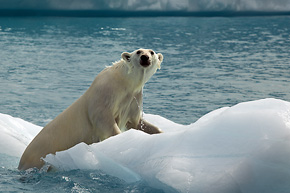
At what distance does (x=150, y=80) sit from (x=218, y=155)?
31.4 ft

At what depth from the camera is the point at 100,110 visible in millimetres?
4285

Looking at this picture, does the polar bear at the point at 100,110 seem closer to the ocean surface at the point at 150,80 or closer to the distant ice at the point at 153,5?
the ocean surface at the point at 150,80

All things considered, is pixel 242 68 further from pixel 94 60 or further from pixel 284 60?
pixel 94 60

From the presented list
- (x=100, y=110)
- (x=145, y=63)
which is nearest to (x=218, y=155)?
(x=145, y=63)

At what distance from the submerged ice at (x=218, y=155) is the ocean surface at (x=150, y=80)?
17cm

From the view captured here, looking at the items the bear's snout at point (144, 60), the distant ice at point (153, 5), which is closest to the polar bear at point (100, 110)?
the bear's snout at point (144, 60)

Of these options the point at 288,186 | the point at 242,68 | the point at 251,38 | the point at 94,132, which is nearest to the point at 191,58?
the point at 242,68

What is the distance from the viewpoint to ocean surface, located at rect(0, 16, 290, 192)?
14.9ft

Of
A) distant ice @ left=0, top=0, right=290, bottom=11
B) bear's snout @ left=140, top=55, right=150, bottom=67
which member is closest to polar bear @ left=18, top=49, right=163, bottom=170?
bear's snout @ left=140, top=55, right=150, bottom=67

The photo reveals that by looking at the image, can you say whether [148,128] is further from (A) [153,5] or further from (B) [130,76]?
(A) [153,5]

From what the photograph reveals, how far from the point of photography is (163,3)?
1260 inches

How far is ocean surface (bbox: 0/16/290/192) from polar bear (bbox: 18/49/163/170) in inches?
10.1

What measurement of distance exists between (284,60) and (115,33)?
10.4m

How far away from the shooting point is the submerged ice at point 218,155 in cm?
309
